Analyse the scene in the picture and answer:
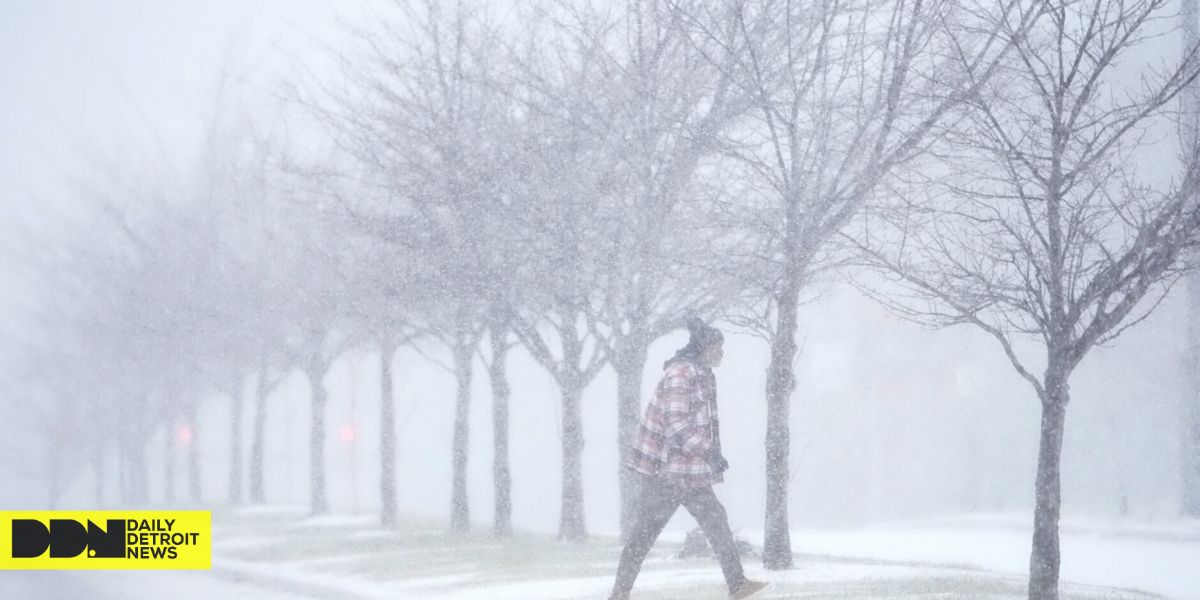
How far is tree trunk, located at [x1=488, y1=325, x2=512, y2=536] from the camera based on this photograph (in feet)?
59.2

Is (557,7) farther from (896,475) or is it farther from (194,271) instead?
(896,475)

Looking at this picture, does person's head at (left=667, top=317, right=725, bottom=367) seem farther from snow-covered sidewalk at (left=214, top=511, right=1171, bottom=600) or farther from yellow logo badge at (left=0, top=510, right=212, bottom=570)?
yellow logo badge at (left=0, top=510, right=212, bottom=570)

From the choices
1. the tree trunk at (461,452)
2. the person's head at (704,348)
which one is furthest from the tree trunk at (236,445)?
the person's head at (704,348)

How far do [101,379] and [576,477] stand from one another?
24908 mm

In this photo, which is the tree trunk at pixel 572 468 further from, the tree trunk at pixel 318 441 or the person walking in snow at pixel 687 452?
the tree trunk at pixel 318 441

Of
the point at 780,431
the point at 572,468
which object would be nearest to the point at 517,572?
the point at 780,431

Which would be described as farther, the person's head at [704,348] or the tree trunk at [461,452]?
the tree trunk at [461,452]

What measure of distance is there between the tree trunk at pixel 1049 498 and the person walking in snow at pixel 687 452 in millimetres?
1785

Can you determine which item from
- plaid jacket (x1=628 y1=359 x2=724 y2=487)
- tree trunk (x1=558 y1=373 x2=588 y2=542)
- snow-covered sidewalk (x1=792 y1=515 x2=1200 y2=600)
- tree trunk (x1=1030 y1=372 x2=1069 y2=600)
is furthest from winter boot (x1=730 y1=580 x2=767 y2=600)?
tree trunk (x1=558 y1=373 x2=588 y2=542)

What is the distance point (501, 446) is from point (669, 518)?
9474 millimetres

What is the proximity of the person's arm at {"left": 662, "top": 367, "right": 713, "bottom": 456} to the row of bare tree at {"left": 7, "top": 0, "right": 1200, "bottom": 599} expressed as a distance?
1667mm

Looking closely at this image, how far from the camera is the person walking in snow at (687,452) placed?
8.88 meters

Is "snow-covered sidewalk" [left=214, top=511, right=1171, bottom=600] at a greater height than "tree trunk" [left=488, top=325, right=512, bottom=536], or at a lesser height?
lesser

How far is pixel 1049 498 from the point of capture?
874 centimetres
